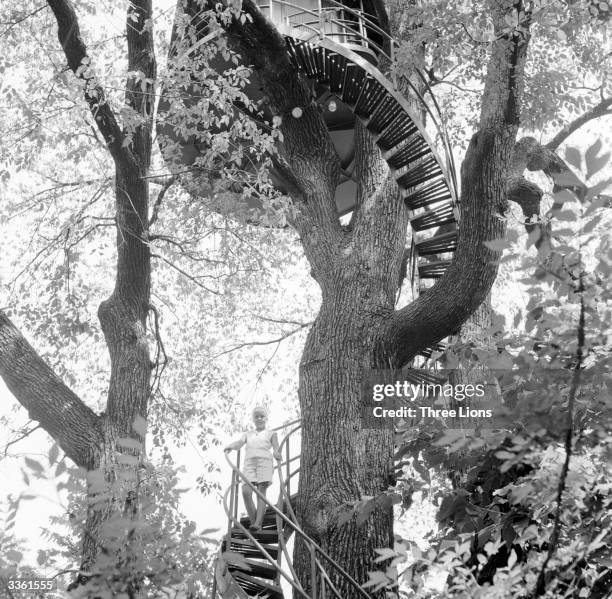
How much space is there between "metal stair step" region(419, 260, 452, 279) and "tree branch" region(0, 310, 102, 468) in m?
4.98

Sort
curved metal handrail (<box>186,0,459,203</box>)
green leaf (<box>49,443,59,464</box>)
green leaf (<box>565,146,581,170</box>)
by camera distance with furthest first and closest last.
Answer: curved metal handrail (<box>186,0,459,203</box>)
green leaf (<box>49,443,59,464</box>)
green leaf (<box>565,146,581,170</box>)

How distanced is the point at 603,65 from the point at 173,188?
639 centimetres

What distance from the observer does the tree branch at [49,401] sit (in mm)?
6371

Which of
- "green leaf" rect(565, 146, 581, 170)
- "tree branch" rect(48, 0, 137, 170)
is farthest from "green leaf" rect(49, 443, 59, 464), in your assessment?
"tree branch" rect(48, 0, 137, 170)

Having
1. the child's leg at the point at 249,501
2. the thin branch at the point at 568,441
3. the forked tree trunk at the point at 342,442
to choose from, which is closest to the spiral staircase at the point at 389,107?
the forked tree trunk at the point at 342,442

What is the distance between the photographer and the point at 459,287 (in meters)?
6.22

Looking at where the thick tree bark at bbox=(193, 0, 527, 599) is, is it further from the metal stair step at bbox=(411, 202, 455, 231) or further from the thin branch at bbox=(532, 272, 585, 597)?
the thin branch at bbox=(532, 272, 585, 597)

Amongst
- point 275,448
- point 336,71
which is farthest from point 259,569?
point 336,71

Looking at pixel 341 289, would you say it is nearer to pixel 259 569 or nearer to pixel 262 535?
pixel 262 535

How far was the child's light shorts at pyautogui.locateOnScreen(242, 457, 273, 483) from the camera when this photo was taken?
6.88 metres

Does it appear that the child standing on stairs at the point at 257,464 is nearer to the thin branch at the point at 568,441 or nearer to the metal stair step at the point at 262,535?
the metal stair step at the point at 262,535

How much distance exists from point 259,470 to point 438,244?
4082 mm

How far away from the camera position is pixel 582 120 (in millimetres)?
9414

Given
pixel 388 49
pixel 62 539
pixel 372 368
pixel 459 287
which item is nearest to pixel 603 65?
pixel 388 49
